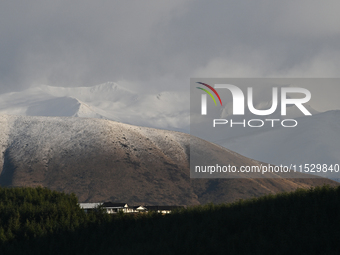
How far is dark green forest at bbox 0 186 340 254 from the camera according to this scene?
37.2 metres

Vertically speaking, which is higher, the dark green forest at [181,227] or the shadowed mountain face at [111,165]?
the shadowed mountain face at [111,165]

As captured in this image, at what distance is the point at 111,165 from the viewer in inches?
6230

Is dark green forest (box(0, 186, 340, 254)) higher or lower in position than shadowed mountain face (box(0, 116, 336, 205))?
lower

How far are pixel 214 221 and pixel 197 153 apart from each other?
431 ft

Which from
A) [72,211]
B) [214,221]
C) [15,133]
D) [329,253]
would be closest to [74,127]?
[15,133]

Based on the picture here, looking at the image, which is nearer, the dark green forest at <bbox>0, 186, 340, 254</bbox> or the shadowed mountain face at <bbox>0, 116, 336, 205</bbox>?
the dark green forest at <bbox>0, 186, 340, 254</bbox>

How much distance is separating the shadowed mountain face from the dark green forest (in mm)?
84653

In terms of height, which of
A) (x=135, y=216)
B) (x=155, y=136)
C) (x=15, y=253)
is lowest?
(x=15, y=253)

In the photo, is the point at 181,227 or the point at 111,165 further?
the point at 111,165

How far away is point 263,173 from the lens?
585 feet

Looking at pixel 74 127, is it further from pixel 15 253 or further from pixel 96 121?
pixel 15 253

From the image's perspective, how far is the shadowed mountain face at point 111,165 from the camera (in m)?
148

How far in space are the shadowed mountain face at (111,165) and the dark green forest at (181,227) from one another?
278ft

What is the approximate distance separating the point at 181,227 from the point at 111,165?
113262mm
